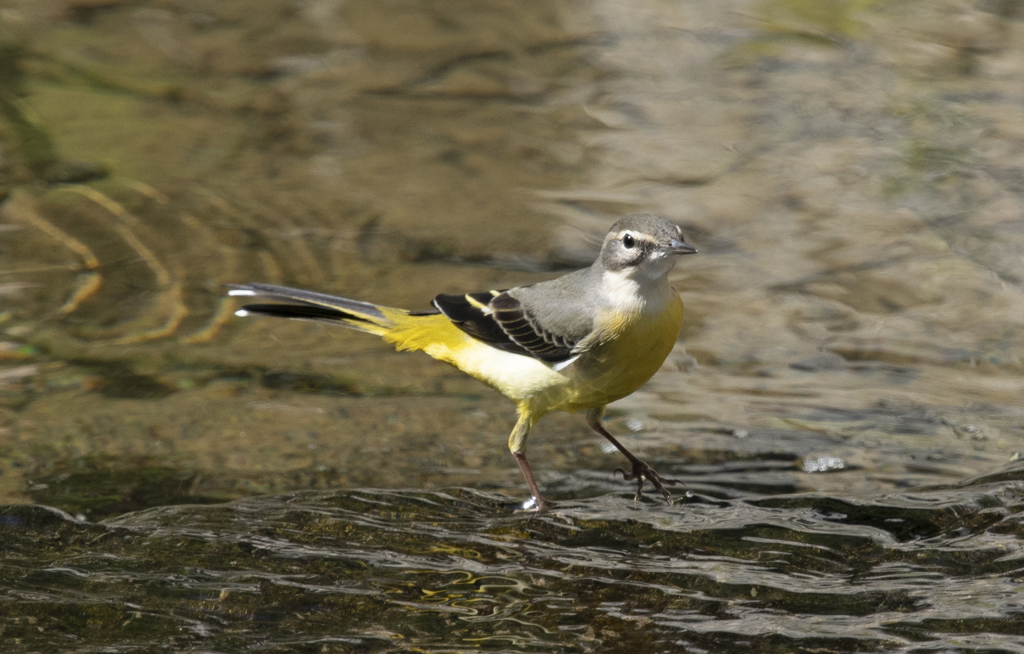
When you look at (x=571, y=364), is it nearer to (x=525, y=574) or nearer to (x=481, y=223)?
(x=525, y=574)

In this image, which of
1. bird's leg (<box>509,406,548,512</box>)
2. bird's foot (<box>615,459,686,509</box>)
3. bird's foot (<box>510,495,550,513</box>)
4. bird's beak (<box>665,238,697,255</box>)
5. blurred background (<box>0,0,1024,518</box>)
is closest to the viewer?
bird's beak (<box>665,238,697,255</box>)

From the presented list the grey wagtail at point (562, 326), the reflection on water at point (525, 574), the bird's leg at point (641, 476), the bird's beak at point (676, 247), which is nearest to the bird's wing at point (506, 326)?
the grey wagtail at point (562, 326)

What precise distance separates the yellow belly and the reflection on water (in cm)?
67

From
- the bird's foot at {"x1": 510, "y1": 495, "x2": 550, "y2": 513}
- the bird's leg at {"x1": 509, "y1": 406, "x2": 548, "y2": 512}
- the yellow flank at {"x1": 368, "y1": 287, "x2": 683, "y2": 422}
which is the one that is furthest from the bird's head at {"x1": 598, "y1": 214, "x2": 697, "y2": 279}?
the bird's foot at {"x1": 510, "y1": 495, "x2": 550, "y2": 513}

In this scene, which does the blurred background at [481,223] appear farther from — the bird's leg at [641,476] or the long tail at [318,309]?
the long tail at [318,309]

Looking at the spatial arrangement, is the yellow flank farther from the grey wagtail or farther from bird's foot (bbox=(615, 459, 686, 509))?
bird's foot (bbox=(615, 459, 686, 509))

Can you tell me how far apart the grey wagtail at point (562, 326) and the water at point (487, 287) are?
66cm

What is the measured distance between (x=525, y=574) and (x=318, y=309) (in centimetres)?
226

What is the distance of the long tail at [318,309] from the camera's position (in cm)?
672

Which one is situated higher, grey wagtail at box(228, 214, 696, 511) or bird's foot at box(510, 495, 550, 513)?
grey wagtail at box(228, 214, 696, 511)

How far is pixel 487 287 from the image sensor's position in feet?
30.0

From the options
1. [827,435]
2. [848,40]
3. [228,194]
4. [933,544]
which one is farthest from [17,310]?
[848,40]

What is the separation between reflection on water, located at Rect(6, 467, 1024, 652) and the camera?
480 centimetres

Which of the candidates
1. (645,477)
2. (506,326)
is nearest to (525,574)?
(645,477)
